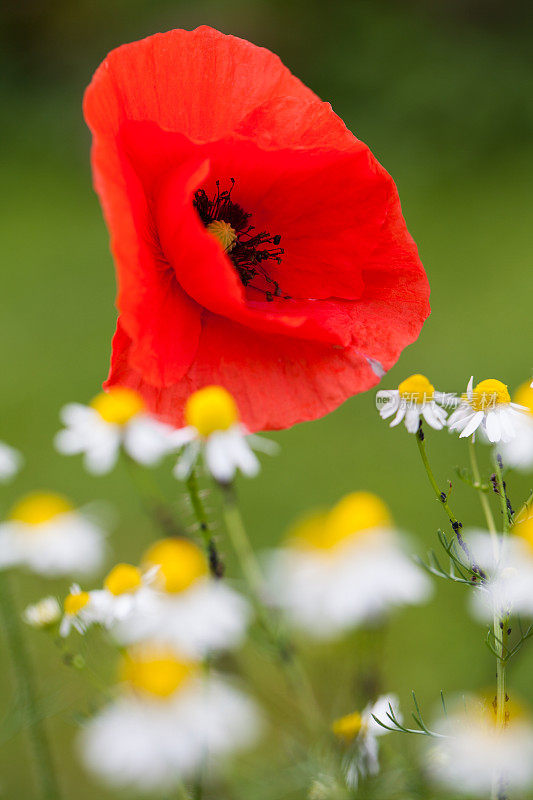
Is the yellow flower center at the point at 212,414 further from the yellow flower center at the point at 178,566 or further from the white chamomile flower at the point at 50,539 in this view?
the white chamomile flower at the point at 50,539

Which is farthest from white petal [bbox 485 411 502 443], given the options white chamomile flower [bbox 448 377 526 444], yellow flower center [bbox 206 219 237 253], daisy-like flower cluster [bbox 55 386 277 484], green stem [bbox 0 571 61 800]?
green stem [bbox 0 571 61 800]

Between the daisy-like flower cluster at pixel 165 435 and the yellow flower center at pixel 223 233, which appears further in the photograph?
the yellow flower center at pixel 223 233

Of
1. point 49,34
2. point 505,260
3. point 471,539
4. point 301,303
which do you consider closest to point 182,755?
point 471,539

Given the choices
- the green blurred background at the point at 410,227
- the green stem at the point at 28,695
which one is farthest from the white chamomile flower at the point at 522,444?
the green stem at the point at 28,695

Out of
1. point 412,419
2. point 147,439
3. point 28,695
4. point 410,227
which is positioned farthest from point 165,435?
point 410,227

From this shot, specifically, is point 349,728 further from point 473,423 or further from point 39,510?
point 39,510

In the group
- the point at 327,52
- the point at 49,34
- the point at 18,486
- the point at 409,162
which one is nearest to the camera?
the point at 18,486

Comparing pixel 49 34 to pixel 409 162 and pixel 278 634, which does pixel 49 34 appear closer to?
pixel 409 162

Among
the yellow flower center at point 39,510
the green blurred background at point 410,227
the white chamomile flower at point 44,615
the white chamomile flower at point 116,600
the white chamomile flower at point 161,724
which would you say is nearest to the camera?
the white chamomile flower at point 161,724
